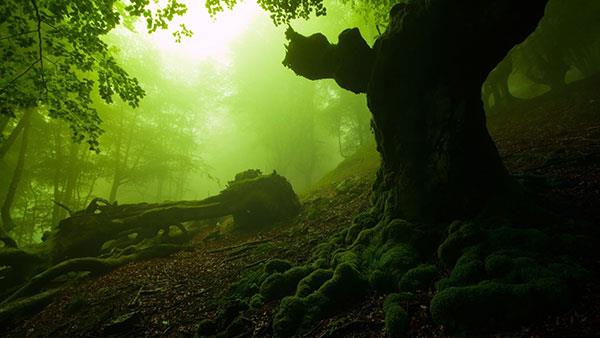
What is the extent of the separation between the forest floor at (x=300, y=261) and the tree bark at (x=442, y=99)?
202 cm

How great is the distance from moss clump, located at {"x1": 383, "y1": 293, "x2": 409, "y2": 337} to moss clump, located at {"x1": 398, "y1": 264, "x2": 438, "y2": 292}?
52 cm

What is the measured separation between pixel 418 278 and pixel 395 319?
48.4 inches

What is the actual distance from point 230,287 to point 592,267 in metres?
7.24

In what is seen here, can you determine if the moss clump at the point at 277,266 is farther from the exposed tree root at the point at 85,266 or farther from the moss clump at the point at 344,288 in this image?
the exposed tree root at the point at 85,266

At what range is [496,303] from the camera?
12.4ft

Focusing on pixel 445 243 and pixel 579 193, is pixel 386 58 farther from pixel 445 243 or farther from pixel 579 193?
pixel 579 193

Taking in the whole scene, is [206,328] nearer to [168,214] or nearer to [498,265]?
[498,265]

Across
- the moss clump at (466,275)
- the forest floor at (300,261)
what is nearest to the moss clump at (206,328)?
the forest floor at (300,261)

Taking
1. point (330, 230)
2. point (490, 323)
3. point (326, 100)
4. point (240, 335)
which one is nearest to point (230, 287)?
point (240, 335)

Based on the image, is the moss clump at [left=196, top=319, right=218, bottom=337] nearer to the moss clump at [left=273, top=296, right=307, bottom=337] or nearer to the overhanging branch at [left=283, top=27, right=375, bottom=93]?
the moss clump at [left=273, top=296, right=307, bottom=337]

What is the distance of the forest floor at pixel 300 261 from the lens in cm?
463

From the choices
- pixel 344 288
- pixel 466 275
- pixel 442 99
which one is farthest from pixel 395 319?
pixel 442 99

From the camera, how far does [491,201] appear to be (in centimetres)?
598

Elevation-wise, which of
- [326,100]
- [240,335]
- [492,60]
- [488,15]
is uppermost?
[326,100]
